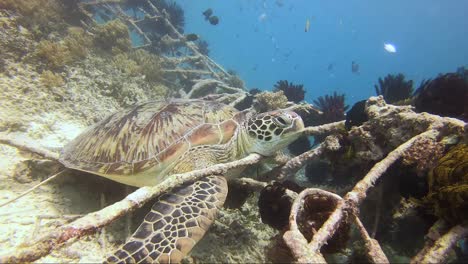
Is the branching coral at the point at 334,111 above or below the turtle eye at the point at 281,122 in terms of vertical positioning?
above

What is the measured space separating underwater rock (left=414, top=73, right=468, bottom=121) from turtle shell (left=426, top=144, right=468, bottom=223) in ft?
3.16

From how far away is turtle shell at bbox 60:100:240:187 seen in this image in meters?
2.75

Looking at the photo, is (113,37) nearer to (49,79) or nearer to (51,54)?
(51,54)

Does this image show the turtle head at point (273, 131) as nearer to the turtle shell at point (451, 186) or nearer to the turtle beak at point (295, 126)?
the turtle beak at point (295, 126)

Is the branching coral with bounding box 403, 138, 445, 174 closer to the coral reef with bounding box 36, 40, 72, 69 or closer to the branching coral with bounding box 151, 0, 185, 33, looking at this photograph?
the coral reef with bounding box 36, 40, 72, 69

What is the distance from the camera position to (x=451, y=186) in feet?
6.07

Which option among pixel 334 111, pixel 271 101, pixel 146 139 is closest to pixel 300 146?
pixel 334 111

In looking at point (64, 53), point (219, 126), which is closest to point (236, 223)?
point (219, 126)

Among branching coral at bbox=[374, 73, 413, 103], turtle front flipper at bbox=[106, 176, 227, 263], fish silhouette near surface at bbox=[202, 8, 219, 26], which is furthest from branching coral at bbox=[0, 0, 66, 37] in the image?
branching coral at bbox=[374, 73, 413, 103]

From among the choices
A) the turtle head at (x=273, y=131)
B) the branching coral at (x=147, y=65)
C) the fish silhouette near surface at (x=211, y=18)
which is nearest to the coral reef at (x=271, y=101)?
the turtle head at (x=273, y=131)

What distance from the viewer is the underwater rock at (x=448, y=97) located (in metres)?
2.78

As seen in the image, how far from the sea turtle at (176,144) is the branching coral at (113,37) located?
14.9 feet

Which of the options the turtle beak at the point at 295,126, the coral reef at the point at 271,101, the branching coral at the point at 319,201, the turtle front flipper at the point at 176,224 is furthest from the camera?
the coral reef at the point at 271,101

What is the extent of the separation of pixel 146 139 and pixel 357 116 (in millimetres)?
2507
